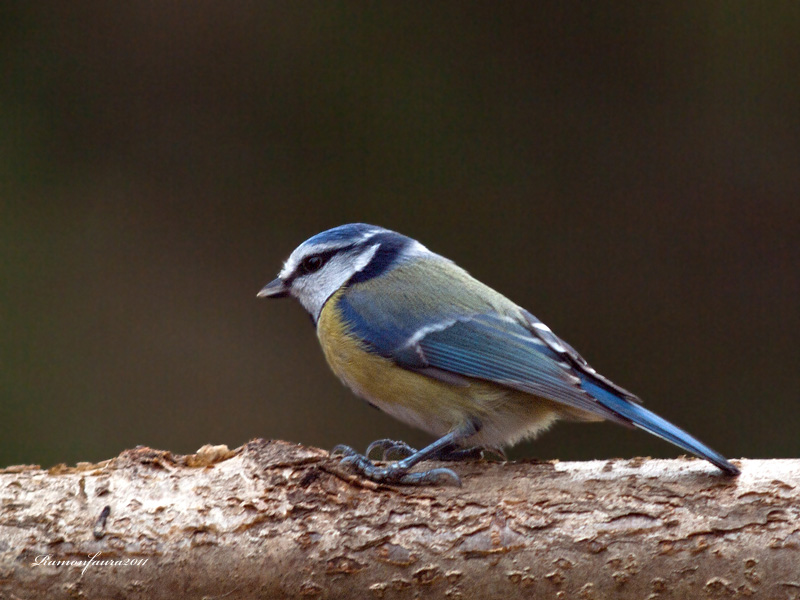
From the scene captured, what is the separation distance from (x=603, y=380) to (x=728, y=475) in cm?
23

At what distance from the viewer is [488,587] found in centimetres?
114

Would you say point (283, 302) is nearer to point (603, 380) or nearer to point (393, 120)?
point (393, 120)

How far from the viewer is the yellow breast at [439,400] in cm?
137

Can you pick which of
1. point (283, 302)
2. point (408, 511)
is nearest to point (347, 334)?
point (408, 511)

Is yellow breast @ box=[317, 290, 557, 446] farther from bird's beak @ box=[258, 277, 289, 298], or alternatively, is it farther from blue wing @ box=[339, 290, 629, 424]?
bird's beak @ box=[258, 277, 289, 298]

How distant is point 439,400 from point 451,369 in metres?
0.06

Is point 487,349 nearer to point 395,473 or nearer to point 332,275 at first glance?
point 395,473

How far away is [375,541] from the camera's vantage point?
1.15 m

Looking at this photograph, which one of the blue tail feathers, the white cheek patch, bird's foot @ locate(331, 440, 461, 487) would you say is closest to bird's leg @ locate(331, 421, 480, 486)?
bird's foot @ locate(331, 440, 461, 487)

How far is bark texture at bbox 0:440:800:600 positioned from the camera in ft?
3.70

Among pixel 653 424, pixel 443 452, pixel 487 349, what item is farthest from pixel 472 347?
pixel 653 424

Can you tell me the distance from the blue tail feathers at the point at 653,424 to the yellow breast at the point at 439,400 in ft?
0.34
